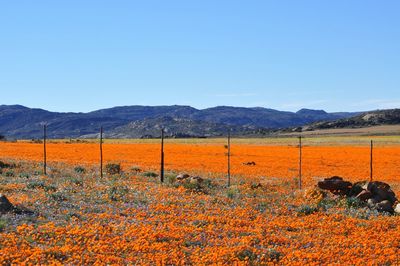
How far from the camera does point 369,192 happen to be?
2245 centimetres

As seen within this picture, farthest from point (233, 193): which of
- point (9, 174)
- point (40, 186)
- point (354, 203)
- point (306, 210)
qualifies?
point (9, 174)

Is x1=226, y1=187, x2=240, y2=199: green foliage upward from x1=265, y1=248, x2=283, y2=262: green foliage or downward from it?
upward

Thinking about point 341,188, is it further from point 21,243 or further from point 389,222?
point 21,243

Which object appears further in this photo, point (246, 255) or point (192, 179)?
point (192, 179)

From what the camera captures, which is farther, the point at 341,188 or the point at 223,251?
the point at 341,188

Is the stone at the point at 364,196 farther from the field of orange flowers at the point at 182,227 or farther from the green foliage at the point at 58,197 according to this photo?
the green foliage at the point at 58,197

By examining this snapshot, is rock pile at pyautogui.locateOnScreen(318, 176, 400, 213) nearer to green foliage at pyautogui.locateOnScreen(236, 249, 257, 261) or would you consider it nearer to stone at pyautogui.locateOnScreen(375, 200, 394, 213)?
stone at pyautogui.locateOnScreen(375, 200, 394, 213)

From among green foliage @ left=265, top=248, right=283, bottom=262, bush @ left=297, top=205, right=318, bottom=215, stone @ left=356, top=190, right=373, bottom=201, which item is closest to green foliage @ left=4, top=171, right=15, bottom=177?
bush @ left=297, top=205, right=318, bottom=215

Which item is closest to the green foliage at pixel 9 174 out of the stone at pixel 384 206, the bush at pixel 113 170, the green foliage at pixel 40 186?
the green foliage at pixel 40 186

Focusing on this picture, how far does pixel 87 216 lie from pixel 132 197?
422cm

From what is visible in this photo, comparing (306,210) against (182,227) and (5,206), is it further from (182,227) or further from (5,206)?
(5,206)

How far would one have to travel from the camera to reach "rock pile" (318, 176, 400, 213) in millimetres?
21172

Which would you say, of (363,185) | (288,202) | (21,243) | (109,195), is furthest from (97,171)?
(21,243)

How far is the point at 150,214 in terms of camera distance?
59.1ft
